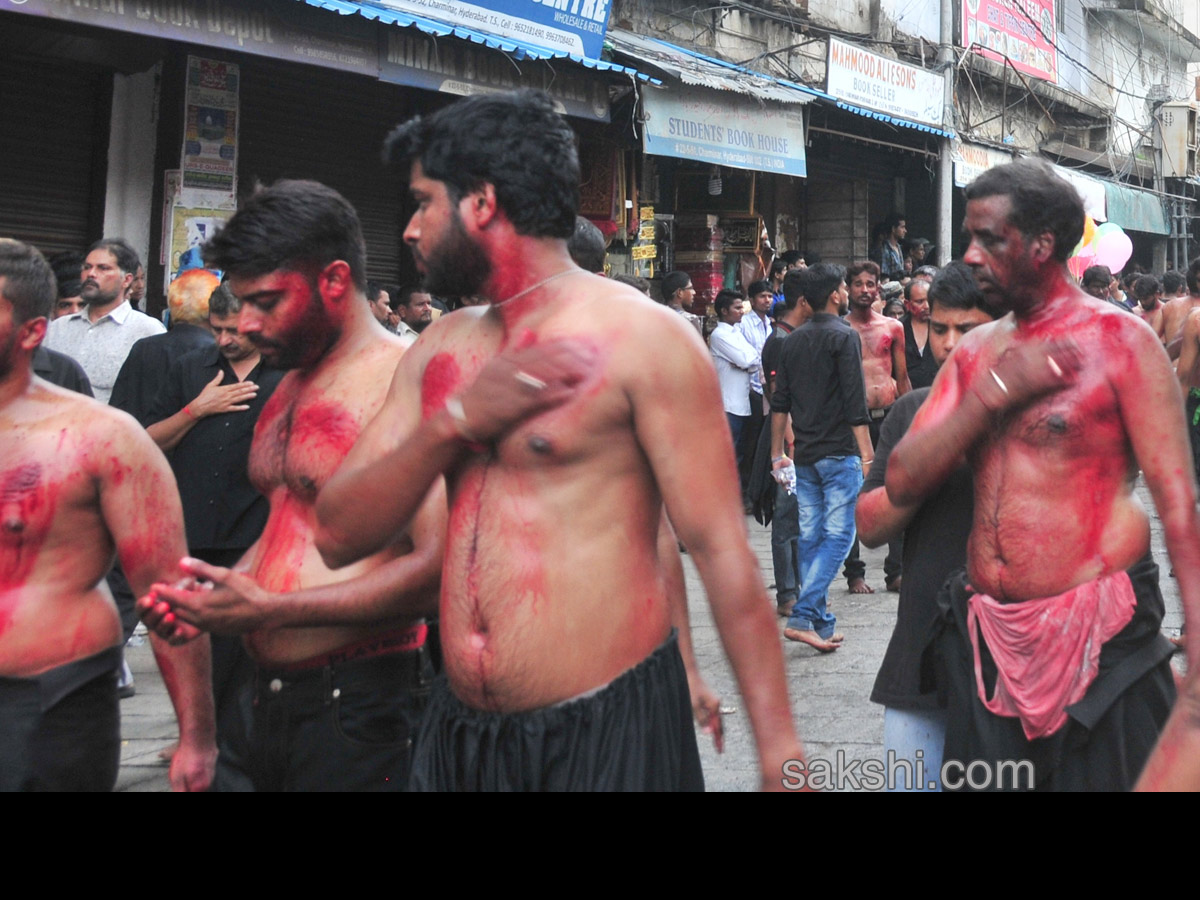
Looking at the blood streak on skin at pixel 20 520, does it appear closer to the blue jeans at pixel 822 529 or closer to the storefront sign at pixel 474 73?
the blue jeans at pixel 822 529

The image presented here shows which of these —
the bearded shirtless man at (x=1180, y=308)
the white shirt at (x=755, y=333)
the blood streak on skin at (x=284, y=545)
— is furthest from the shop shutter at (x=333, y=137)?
the blood streak on skin at (x=284, y=545)

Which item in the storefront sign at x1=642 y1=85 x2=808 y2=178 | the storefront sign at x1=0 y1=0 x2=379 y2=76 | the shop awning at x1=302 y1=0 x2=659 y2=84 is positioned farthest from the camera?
the storefront sign at x1=642 y1=85 x2=808 y2=178

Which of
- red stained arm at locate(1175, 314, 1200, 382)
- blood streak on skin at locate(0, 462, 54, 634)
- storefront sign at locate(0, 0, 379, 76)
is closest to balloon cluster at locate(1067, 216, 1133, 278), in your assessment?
red stained arm at locate(1175, 314, 1200, 382)

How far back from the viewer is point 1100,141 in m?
23.9

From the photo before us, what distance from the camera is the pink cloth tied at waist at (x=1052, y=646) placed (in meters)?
2.90

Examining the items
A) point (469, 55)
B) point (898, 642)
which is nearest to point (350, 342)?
→ point (898, 642)

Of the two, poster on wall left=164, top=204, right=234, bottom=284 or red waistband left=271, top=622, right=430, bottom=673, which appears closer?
red waistband left=271, top=622, right=430, bottom=673

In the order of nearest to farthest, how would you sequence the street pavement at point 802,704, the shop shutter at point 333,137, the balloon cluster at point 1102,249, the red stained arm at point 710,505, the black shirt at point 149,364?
1. the red stained arm at point 710,505
2. the street pavement at point 802,704
3. the black shirt at point 149,364
4. the shop shutter at point 333,137
5. the balloon cluster at point 1102,249

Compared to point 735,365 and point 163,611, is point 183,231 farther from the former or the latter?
point 163,611

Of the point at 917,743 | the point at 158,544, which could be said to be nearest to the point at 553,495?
the point at 158,544

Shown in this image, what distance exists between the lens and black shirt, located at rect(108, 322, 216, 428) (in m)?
5.39

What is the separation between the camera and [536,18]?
959 centimetres

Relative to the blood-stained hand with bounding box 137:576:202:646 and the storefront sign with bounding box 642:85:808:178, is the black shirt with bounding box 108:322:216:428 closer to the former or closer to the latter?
the blood-stained hand with bounding box 137:576:202:646

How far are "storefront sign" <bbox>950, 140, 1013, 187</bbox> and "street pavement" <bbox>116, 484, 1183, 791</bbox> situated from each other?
918 cm
